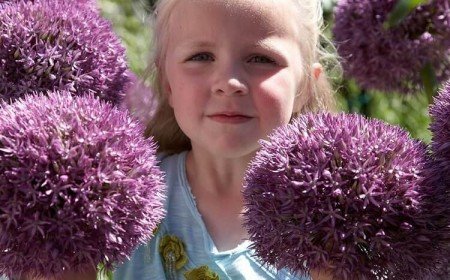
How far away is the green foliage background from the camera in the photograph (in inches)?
94.2

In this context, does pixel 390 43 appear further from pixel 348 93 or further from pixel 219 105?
Answer: pixel 348 93

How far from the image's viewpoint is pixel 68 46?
118 cm

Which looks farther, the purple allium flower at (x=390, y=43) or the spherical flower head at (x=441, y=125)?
the purple allium flower at (x=390, y=43)

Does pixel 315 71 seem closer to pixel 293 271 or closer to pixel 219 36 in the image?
→ pixel 219 36

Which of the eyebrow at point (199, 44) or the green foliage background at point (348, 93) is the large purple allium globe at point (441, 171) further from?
the green foliage background at point (348, 93)

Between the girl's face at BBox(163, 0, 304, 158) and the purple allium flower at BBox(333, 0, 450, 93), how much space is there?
0.36 m

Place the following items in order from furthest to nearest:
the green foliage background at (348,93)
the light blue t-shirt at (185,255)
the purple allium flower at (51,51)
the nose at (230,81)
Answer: the green foliage background at (348,93) < the light blue t-shirt at (185,255) < the nose at (230,81) < the purple allium flower at (51,51)

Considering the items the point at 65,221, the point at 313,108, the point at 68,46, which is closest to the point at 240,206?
the point at 313,108

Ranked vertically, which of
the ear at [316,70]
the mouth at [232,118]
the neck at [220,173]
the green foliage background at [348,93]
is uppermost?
the green foliage background at [348,93]

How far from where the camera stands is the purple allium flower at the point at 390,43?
169 cm

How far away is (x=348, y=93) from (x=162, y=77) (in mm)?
1137

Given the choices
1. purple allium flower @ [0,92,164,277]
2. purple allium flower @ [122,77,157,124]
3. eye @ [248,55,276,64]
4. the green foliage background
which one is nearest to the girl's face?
eye @ [248,55,276,64]

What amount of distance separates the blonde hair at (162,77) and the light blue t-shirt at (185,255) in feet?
0.40

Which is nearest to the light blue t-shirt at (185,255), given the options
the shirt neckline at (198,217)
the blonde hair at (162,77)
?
the shirt neckline at (198,217)
